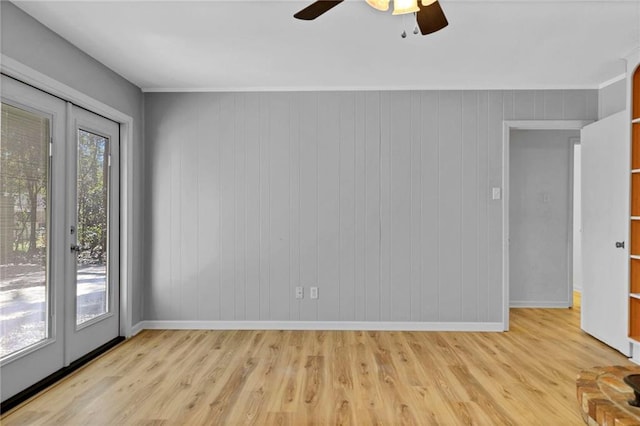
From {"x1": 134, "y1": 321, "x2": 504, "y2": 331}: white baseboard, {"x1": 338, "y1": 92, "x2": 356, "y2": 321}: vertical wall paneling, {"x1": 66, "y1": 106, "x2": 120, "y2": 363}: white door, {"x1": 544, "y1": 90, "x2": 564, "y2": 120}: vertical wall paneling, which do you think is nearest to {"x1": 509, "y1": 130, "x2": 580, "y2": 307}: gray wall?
{"x1": 544, "y1": 90, "x2": 564, "y2": 120}: vertical wall paneling

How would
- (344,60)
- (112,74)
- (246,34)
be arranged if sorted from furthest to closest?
(112,74)
(344,60)
(246,34)

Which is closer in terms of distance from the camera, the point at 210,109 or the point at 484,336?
the point at 484,336

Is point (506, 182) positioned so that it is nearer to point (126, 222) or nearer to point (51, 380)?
point (126, 222)

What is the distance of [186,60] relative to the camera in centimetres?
357

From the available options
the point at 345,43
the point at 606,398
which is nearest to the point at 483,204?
the point at 345,43

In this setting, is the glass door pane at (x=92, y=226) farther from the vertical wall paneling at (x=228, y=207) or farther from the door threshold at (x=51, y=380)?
the vertical wall paneling at (x=228, y=207)

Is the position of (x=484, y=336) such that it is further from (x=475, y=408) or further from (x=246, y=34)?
(x=246, y=34)

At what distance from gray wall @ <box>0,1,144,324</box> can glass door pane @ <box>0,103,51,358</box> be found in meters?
0.38

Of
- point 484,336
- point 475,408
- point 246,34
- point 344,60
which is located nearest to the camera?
point 475,408

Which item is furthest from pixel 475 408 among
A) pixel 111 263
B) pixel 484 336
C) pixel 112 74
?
pixel 112 74

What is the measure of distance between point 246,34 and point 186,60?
0.81 m

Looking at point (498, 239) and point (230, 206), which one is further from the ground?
point (230, 206)

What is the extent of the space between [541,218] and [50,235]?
17.9 feet

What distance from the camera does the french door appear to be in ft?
8.68
